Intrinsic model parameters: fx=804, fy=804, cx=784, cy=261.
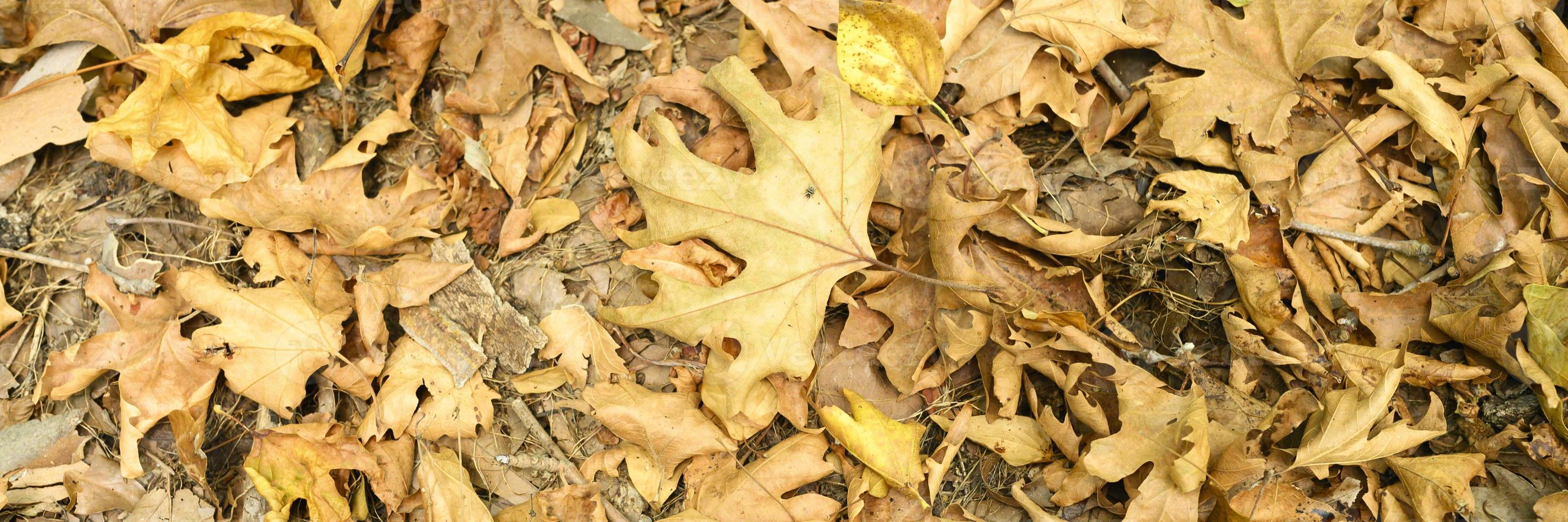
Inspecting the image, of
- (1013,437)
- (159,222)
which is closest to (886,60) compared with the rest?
(1013,437)

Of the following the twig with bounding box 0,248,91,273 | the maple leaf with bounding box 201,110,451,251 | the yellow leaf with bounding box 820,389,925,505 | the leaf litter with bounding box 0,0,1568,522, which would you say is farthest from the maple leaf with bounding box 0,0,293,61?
the yellow leaf with bounding box 820,389,925,505

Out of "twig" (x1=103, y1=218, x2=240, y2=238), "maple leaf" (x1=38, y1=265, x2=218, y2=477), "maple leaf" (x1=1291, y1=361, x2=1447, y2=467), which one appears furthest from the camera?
"twig" (x1=103, y1=218, x2=240, y2=238)

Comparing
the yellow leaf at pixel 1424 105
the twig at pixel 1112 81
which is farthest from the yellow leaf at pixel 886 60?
the yellow leaf at pixel 1424 105

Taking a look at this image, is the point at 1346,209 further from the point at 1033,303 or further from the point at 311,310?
the point at 311,310

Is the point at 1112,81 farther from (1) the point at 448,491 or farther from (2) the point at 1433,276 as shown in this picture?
(1) the point at 448,491

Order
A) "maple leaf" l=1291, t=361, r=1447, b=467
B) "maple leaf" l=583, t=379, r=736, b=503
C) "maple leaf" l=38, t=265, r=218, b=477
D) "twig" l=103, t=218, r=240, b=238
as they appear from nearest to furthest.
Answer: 1. "maple leaf" l=1291, t=361, r=1447, b=467
2. "maple leaf" l=583, t=379, r=736, b=503
3. "maple leaf" l=38, t=265, r=218, b=477
4. "twig" l=103, t=218, r=240, b=238

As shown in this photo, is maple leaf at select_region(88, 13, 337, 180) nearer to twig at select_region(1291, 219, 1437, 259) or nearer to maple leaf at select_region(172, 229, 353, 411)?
maple leaf at select_region(172, 229, 353, 411)
